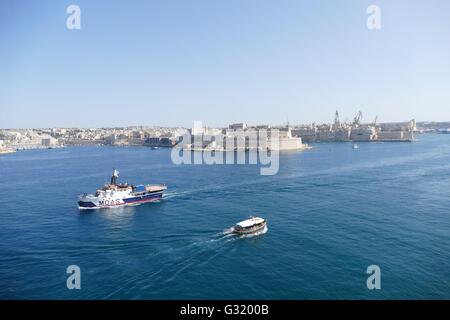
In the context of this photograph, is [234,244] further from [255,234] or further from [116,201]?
[116,201]

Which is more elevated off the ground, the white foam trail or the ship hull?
the ship hull

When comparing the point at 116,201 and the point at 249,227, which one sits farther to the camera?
the point at 116,201

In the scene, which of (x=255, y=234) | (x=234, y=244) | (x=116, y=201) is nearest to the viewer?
(x=234, y=244)

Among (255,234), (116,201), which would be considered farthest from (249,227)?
(116,201)

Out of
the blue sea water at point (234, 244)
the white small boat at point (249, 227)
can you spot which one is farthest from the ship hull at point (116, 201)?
the white small boat at point (249, 227)

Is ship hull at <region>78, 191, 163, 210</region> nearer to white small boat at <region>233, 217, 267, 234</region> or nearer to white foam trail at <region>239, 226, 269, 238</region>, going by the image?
white small boat at <region>233, 217, 267, 234</region>

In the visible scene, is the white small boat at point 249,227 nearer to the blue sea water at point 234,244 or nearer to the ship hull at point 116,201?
the blue sea water at point 234,244

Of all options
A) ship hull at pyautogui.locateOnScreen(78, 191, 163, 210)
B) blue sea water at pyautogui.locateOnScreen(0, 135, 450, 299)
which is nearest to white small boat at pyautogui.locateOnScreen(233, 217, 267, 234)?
blue sea water at pyautogui.locateOnScreen(0, 135, 450, 299)

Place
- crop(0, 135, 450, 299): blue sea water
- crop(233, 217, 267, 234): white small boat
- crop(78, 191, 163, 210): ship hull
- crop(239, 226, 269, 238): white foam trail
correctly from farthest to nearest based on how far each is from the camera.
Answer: crop(78, 191, 163, 210): ship hull, crop(233, 217, 267, 234): white small boat, crop(239, 226, 269, 238): white foam trail, crop(0, 135, 450, 299): blue sea water
